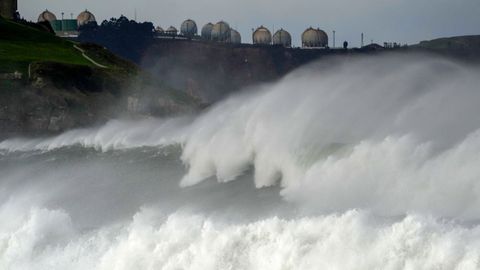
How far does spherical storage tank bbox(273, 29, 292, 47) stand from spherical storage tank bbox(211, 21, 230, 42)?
29.2ft

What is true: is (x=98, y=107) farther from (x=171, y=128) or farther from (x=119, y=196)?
(x=119, y=196)

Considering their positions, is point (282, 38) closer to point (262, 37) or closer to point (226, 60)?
point (262, 37)

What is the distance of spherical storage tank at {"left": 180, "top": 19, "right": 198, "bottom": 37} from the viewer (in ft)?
579

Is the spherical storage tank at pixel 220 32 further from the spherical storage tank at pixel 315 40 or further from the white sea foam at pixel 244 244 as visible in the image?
the white sea foam at pixel 244 244

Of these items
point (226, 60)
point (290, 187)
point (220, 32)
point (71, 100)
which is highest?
point (220, 32)

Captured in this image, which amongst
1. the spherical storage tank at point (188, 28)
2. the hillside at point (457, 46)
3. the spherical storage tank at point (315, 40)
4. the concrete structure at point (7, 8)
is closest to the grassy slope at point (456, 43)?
the hillside at point (457, 46)

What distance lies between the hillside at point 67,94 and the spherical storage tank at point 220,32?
89750 millimetres

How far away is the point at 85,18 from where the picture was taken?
174 m

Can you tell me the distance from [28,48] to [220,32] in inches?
3492

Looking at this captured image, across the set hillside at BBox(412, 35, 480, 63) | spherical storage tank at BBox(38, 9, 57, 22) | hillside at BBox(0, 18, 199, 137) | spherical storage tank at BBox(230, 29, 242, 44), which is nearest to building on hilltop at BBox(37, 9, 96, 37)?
spherical storage tank at BBox(38, 9, 57, 22)

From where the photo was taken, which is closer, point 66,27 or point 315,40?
point 66,27

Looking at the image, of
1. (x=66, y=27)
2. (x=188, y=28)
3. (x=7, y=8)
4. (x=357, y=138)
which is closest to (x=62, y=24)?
(x=66, y=27)

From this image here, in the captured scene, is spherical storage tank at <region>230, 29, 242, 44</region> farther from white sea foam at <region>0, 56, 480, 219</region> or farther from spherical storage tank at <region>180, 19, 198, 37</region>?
white sea foam at <region>0, 56, 480, 219</region>

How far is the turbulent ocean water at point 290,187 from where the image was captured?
22.6 m
